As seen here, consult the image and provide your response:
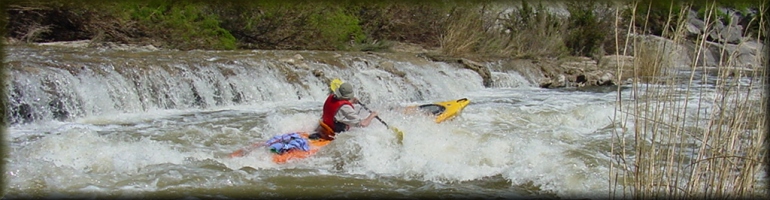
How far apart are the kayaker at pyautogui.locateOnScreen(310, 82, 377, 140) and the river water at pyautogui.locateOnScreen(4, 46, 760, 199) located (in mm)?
92

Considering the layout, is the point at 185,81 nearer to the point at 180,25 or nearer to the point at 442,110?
the point at 442,110

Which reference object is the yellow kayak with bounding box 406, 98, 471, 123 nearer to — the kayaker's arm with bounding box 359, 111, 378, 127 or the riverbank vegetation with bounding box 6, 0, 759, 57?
the kayaker's arm with bounding box 359, 111, 378, 127

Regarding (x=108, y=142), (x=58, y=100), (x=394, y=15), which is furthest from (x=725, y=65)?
(x=394, y=15)

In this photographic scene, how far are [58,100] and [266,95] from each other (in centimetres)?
244

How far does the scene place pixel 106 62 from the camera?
25.5 ft

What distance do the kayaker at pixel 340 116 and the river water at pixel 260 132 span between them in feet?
0.30

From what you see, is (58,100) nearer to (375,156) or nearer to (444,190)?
(375,156)

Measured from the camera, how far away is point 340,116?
5.32 metres

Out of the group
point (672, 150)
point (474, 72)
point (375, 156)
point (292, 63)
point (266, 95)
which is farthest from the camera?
point (474, 72)

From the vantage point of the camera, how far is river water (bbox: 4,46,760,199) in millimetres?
4223

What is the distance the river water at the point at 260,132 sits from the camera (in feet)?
13.9

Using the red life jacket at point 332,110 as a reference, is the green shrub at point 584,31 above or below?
above

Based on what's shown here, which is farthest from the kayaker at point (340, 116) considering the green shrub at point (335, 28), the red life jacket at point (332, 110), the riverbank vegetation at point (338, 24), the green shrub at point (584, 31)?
the green shrub at point (584, 31)

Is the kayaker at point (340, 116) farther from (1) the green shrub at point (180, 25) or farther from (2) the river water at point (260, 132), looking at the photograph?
(1) the green shrub at point (180, 25)
